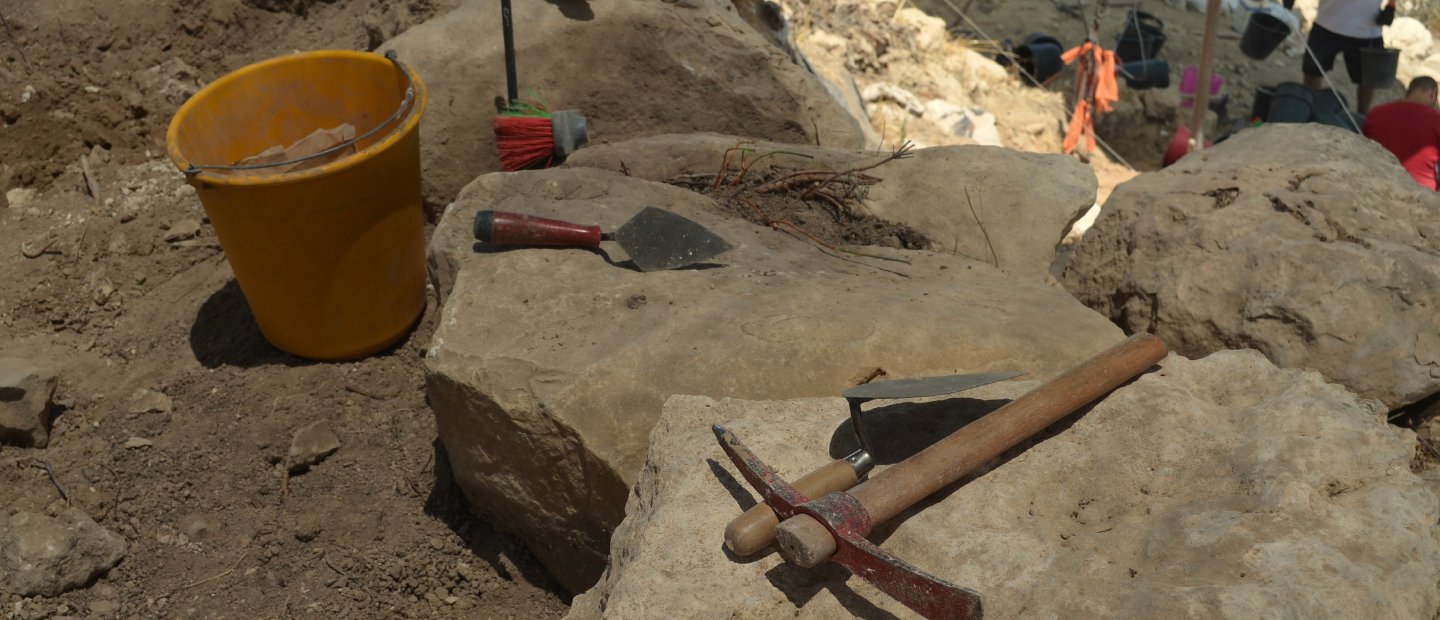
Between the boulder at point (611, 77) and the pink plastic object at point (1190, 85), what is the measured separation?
5.13 meters

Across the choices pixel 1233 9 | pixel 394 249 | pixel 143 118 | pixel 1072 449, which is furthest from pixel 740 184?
pixel 1233 9

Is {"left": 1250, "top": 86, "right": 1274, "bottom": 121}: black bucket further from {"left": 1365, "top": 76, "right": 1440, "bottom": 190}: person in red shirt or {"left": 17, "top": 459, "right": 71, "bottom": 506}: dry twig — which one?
{"left": 17, "top": 459, "right": 71, "bottom": 506}: dry twig

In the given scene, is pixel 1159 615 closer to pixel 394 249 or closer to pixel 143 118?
pixel 394 249

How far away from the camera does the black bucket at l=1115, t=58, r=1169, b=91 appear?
8805mm

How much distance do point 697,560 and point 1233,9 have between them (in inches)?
434

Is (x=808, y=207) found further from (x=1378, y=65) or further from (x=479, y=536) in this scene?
(x=1378, y=65)

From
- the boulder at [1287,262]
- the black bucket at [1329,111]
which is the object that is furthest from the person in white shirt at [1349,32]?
the boulder at [1287,262]

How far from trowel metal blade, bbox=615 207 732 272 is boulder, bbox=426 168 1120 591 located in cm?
4

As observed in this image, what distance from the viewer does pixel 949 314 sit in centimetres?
293

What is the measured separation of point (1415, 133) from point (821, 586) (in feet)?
18.0

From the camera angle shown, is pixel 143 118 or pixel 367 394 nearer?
pixel 367 394

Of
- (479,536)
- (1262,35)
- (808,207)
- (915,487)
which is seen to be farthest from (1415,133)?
(479,536)

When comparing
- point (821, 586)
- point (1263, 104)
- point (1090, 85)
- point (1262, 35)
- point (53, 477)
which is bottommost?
point (1090, 85)

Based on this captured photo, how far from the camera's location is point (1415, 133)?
5887mm
